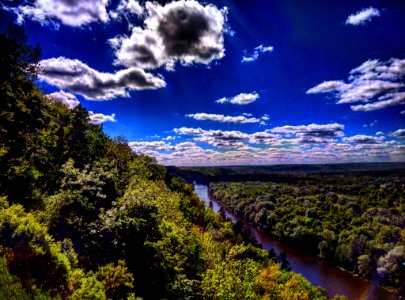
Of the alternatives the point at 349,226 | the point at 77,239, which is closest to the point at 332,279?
the point at 349,226

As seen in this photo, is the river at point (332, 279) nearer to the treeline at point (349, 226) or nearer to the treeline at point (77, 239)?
the treeline at point (349, 226)

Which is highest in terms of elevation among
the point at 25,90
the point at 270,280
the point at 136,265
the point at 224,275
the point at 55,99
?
the point at 55,99

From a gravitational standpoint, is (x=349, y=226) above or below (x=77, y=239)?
below

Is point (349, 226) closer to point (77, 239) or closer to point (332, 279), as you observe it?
point (332, 279)

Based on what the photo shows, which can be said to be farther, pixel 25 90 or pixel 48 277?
pixel 25 90

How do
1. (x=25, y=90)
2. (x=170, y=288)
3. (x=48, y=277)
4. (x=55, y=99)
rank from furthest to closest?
(x=55, y=99) → (x=25, y=90) → (x=170, y=288) → (x=48, y=277)

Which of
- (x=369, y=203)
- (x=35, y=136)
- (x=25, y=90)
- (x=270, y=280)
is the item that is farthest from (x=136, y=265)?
(x=369, y=203)

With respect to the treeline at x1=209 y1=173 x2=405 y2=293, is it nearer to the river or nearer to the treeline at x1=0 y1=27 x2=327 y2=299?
the river

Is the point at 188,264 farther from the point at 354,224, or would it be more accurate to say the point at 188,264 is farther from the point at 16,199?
the point at 354,224

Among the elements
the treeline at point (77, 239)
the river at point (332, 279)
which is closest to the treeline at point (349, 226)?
the river at point (332, 279)
